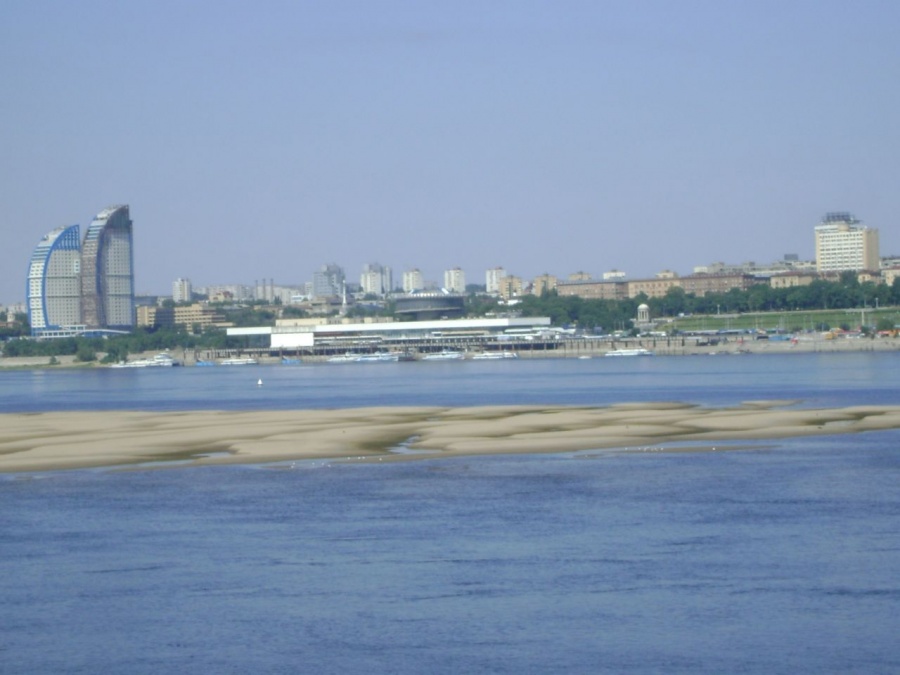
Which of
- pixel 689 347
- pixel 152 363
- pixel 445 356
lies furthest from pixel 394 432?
pixel 152 363

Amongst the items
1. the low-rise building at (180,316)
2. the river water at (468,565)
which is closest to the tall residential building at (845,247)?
the low-rise building at (180,316)

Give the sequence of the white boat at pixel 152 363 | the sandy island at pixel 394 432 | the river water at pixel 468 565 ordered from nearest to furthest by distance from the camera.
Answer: the river water at pixel 468 565
the sandy island at pixel 394 432
the white boat at pixel 152 363

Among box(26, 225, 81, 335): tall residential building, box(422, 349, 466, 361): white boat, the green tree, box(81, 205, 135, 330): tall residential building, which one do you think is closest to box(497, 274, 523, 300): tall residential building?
box(81, 205, 135, 330): tall residential building

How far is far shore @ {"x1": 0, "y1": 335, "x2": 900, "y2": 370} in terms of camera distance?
3078 inches

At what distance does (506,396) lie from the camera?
41344mm

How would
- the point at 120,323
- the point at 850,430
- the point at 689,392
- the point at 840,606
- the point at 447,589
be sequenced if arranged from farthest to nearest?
the point at 120,323, the point at 689,392, the point at 850,430, the point at 447,589, the point at 840,606

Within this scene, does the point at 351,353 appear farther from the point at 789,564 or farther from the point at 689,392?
the point at 789,564

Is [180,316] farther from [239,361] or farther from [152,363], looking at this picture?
[239,361]

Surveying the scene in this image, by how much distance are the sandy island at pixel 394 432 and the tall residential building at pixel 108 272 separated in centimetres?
9948

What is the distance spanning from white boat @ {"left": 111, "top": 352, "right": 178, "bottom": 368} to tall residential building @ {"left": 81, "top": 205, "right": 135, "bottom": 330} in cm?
3625

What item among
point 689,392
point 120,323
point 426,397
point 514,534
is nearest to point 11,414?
point 426,397

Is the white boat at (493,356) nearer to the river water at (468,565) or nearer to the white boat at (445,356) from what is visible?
the white boat at (445,356)

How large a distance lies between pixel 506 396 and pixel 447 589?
1129 inches

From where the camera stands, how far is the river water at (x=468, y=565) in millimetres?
10961
